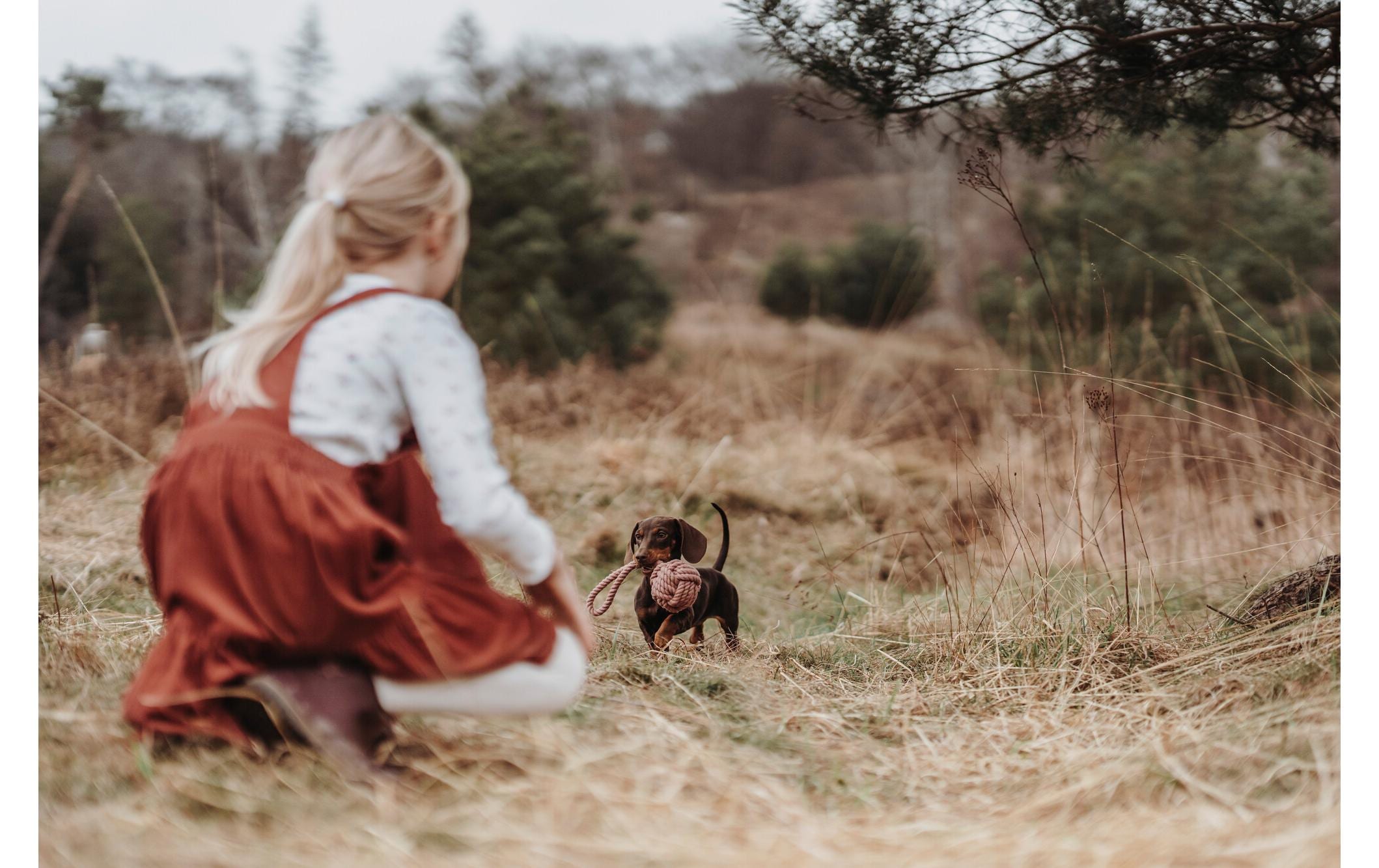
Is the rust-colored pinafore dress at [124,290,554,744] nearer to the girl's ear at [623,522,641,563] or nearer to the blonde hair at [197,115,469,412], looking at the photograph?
the blonde hair at [197,115,469,412]

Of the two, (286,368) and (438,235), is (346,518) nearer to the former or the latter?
(286,368)

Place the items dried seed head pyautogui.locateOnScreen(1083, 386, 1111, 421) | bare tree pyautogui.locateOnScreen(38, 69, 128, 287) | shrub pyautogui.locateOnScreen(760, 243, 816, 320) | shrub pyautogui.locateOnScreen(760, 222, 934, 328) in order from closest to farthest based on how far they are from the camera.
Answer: dried seed head pyautogui.locateOnScreen(1083, 386, 1111, 421) → bare tree pyautogui.locateOnScreen(38, 69, 128, 287) → shrub pyautogui.locateOnScreen(760, 222, 934, 328) → shrub pyautogui.locateOnScreen(760, 243, 816, 320)

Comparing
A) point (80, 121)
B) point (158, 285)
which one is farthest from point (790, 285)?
point (158, 285)

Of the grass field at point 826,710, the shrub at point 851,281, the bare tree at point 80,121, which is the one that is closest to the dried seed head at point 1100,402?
the grass field at point 826,710

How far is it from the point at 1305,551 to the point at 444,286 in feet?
9.30

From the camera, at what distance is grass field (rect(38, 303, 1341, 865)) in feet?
4.71

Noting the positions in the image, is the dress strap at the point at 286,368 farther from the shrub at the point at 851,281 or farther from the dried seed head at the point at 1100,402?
the shrub at the point at 851,281

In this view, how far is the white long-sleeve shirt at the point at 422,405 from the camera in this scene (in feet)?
4.69

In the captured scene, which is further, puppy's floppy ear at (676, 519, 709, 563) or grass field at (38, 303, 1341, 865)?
puppy's floppy ear at (676, 519, 709, 563)

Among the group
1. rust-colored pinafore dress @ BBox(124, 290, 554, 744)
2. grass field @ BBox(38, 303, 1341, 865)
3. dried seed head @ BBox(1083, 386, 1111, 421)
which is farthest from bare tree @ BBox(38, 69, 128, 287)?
dried seed head @ BBox(1083, 386, 1111, 421)

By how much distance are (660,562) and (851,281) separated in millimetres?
9590

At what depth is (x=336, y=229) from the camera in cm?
154

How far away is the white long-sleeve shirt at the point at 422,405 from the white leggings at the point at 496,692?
139 mm

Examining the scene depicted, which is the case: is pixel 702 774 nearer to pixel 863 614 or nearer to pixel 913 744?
pixel 913 744
